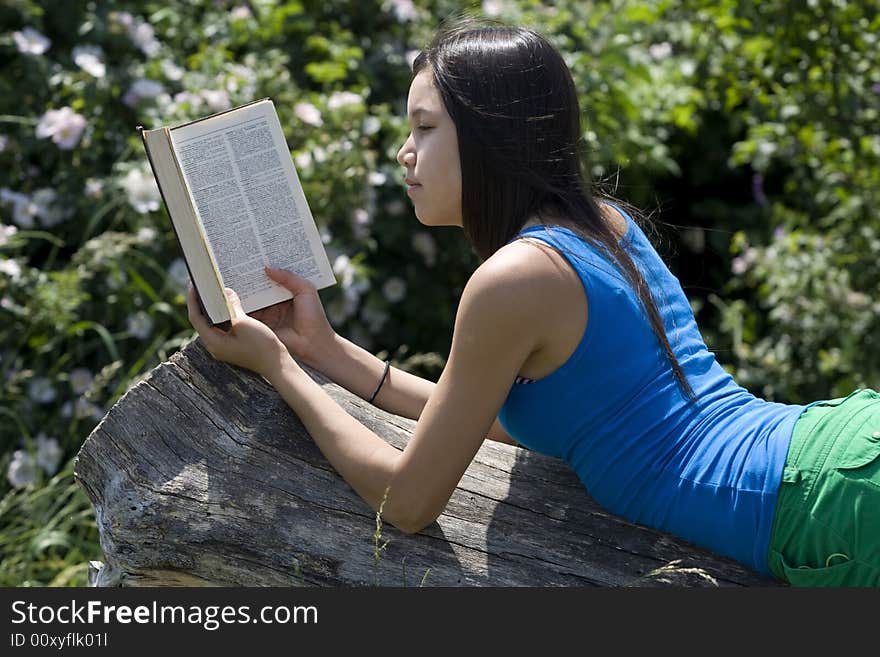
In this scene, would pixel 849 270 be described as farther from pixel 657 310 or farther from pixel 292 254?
pixel 292 254

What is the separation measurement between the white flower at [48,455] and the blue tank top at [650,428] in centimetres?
172

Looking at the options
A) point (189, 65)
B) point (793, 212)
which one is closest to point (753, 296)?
point (793, 212)

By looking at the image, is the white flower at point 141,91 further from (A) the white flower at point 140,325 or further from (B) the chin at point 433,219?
(B) the chin at point 433,219

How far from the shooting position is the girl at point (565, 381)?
6.07 feet

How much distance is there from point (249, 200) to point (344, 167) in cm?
139

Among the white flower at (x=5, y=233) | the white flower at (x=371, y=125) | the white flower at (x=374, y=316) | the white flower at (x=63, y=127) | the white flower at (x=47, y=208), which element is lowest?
the white flower at (x=374, y=316)

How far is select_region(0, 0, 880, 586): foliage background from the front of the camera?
10.8 feet

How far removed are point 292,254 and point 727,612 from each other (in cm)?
104

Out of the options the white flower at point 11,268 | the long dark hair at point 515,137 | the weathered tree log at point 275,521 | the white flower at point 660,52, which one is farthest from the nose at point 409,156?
the white flower at point 660,52

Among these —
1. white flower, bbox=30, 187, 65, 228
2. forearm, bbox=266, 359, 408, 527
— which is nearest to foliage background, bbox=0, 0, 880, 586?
white flower, bbox=30, 187, 65, 228

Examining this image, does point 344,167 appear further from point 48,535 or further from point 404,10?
point 48,535

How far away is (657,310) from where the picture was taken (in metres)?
1.99

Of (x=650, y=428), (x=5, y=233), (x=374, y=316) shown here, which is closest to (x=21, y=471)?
(x=5, y=233)

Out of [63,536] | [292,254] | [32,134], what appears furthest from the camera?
[32,134]
